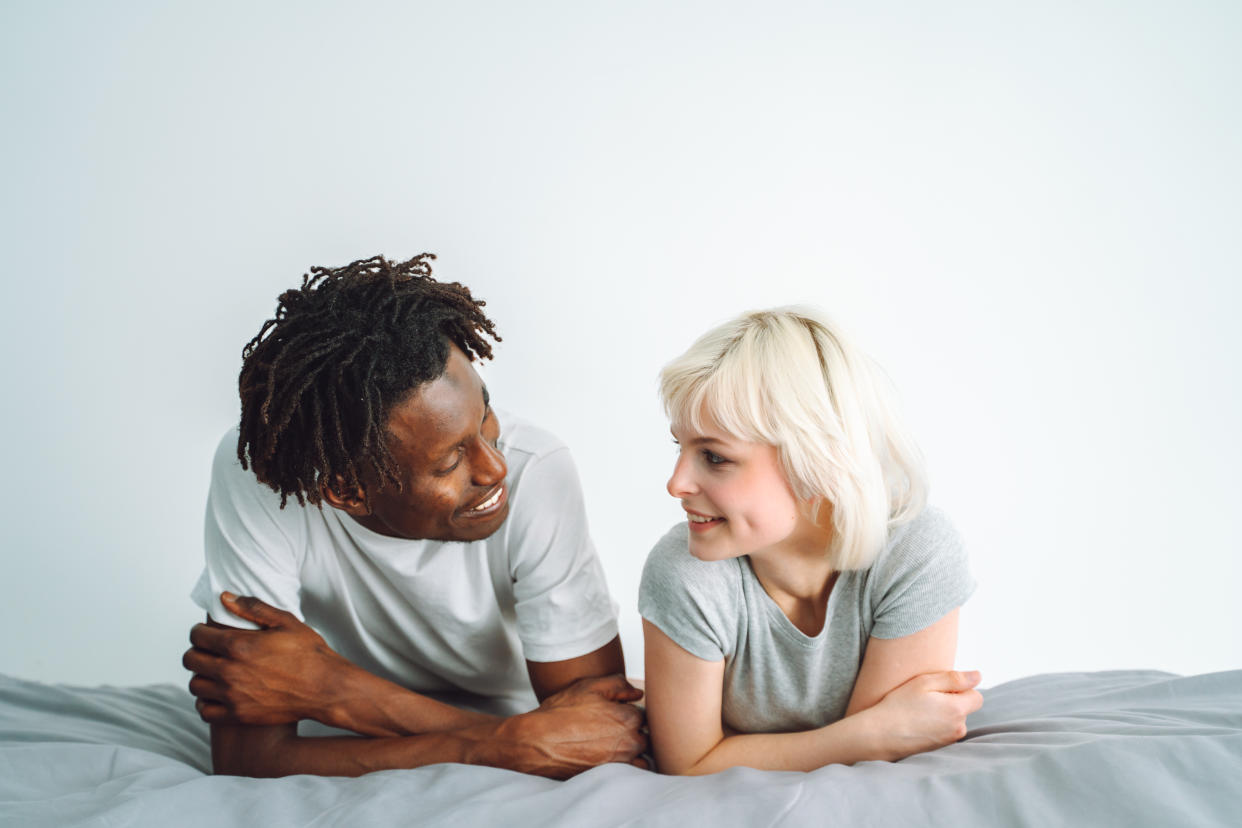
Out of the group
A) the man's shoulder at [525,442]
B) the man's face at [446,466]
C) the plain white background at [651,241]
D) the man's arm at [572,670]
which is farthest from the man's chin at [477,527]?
the plain white background at [651,241]

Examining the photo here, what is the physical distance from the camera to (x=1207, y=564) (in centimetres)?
267

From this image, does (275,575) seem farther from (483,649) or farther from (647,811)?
(647,811)

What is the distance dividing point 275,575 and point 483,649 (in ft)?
1.31

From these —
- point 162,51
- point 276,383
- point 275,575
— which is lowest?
point 275,575

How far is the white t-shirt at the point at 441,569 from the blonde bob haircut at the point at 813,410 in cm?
34

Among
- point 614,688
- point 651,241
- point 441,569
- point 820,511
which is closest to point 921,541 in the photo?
point 820,511

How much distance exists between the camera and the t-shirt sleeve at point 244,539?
1.69 meters

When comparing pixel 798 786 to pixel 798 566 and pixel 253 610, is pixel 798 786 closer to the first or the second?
pixel 798 566

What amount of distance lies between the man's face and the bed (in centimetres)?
39

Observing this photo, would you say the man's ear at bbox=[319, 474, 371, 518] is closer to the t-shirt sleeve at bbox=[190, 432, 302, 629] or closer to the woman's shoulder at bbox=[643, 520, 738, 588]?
the t-shirt sleeve at bbox=[190, 432, 302, 629]

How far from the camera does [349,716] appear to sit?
5.47 ft

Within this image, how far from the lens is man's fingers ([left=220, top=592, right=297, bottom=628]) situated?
5.45 feet

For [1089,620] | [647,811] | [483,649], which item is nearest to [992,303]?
[1089,620]

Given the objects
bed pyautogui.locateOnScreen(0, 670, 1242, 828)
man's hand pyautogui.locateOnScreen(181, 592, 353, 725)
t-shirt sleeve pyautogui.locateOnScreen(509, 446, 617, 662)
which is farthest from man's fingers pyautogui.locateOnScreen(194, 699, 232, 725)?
t-shirt sleeve pyautogui.locateOnScreen(509, 446, 617, 662)
